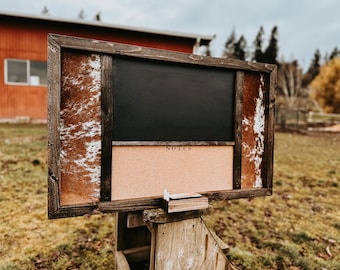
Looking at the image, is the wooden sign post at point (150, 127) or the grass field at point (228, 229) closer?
the wooden sign post at point (150, 127)

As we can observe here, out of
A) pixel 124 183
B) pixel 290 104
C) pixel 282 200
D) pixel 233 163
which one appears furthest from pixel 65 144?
pixel 290 104

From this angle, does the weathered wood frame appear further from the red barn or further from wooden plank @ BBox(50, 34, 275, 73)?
the red barn

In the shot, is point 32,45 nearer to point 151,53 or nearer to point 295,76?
point 151,53

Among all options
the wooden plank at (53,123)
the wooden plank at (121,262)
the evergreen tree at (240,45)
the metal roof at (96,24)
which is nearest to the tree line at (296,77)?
the evergreen tree at (240,45)

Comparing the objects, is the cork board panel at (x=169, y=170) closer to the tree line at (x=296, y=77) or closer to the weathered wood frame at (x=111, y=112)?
the weathered wood frame at (x=111, y=112)

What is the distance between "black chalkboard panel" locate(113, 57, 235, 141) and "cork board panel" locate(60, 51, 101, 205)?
4.3 inches

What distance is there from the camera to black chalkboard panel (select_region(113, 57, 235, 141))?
1.42m

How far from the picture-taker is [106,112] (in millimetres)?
1364

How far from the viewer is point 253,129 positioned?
172 cm

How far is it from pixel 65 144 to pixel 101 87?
34 centimetres

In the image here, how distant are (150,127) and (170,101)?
7.6 inches

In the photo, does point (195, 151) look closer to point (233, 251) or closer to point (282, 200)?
point (233, 251)

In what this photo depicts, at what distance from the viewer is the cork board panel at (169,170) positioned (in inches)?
56.0

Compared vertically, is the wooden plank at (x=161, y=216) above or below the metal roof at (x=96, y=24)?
below
